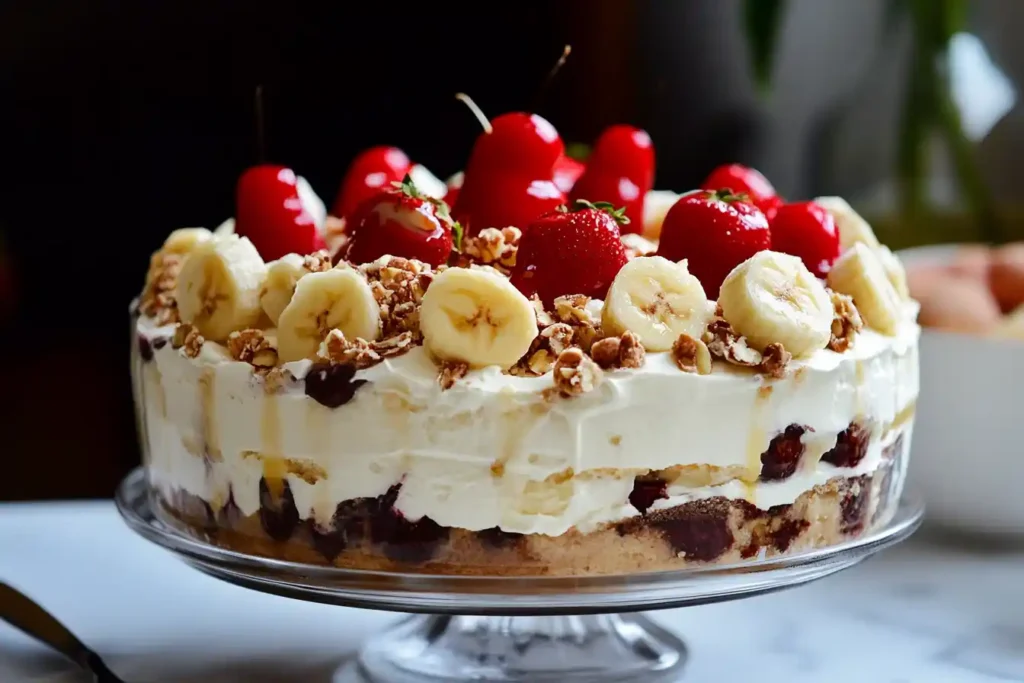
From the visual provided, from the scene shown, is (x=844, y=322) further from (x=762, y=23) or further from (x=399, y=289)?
(x=762, y=23)

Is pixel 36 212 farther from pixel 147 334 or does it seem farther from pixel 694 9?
pixel 147 334

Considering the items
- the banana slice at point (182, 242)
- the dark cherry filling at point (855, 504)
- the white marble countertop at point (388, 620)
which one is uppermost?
the banana slice at point (182, 242)

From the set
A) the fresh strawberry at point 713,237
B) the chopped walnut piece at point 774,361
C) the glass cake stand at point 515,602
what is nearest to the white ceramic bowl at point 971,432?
the glass cake stand at point 515,602

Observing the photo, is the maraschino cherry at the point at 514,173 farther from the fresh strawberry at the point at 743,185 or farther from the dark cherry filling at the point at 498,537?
the dark cherry filling at the point at 498,537

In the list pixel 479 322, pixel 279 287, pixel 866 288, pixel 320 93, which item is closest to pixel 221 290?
pixel 279 287

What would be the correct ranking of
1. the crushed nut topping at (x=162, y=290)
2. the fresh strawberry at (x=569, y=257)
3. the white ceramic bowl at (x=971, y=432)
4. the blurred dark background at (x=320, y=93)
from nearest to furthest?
the fresh strawberry at (x=569, y=257) < the crushed nut topping at (x=162, y=290) < the white ceramic bowl at (x=971, y=432) < the blurred dark background at (x=320, y=93)

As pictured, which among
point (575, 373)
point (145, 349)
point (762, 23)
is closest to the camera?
point (575, 373)

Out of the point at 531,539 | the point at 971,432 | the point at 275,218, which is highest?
the point at 275,218

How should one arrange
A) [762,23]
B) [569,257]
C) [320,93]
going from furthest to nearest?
[320,93] < [762,23] < [569,257]
